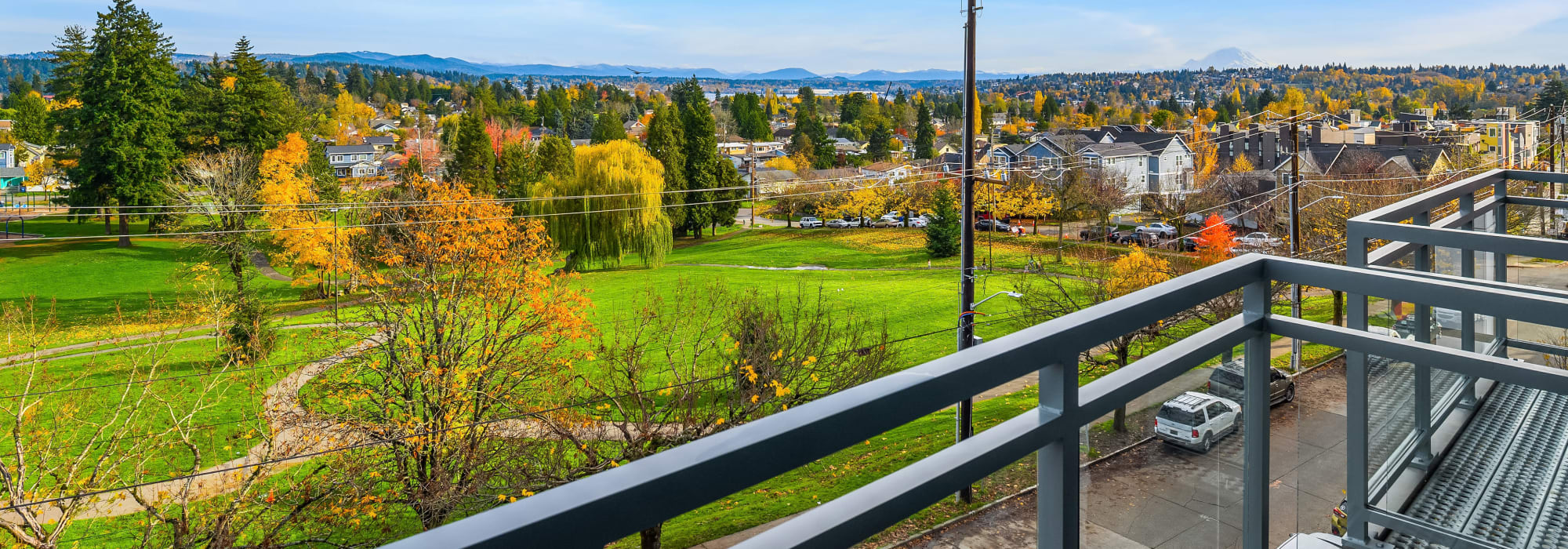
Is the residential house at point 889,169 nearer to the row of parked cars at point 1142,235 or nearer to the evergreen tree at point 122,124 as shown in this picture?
the row of parked cars at point 1142,235

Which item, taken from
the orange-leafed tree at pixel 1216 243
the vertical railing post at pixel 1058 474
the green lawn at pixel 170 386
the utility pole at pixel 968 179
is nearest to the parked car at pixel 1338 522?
the vertical railing post at pixel 1058 474

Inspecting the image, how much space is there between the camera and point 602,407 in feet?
43.9

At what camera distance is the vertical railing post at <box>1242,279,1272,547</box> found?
155 centimetres

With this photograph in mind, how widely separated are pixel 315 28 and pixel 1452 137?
14005 centimetres

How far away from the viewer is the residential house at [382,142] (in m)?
75.4

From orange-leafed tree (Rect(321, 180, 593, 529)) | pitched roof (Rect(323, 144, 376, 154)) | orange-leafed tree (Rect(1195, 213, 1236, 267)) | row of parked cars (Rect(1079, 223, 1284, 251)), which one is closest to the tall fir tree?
row of parked cars (Rect(1079, 223, 1284, 251))

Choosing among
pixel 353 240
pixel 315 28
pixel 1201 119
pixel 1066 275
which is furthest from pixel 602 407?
pixel 315 28

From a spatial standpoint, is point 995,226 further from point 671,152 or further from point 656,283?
point 656,283

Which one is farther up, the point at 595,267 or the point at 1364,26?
the point at 1364,26

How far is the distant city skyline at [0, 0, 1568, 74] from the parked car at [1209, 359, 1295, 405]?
10126 centimetres

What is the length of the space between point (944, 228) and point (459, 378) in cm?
3094

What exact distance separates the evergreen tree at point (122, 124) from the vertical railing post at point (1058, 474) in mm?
46531

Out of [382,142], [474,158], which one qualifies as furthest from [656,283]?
[382,142]

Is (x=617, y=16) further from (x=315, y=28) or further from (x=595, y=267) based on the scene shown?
(x=595, y=267)
